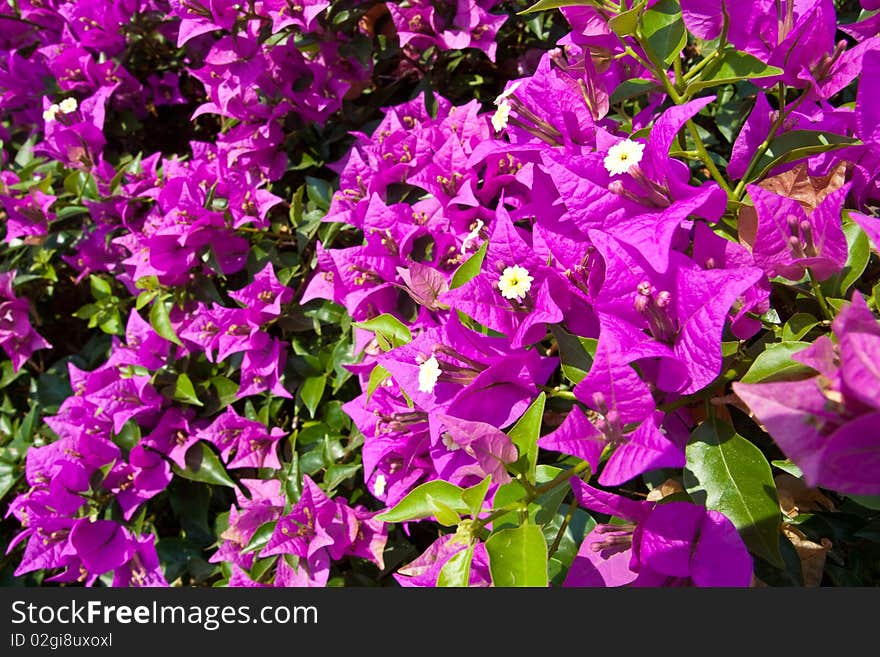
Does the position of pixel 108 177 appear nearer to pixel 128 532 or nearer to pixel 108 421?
pixel 108 421

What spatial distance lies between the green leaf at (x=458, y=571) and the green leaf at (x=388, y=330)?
395 millimetres

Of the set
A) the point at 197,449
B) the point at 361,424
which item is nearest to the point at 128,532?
the point at 197,449

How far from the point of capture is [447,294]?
0.95 metres

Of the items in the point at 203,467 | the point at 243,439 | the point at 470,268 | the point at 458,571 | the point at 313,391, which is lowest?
the point at 203,467

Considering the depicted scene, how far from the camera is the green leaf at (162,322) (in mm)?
1586

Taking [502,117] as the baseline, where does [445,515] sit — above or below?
below

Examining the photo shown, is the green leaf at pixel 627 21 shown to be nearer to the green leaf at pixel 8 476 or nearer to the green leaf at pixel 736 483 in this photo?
the green leaf at pixel 736 483

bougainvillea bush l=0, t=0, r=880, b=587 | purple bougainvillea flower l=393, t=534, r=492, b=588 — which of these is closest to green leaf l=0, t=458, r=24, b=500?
bougainvillea bush l=0, t=0, r=880, b=587

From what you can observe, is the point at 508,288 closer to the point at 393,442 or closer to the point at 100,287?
the point at 393,442

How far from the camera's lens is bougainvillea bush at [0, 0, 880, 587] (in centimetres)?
79

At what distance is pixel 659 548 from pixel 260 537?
0.84 metres

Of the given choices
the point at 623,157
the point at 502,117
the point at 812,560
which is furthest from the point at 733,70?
the point at 812,560

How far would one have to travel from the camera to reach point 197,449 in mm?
1613

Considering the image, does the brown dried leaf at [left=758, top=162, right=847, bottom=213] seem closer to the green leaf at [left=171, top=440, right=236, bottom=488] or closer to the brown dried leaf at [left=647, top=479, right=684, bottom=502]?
the brown dried leaf at [left=647, top=479, right=684, bottom=502]
